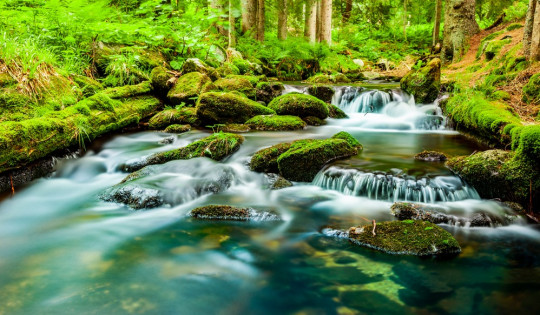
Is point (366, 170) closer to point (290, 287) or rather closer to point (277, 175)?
point (277, 175)

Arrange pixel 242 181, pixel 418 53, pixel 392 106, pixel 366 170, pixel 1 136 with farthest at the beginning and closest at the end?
pixel 418 53, pixel 392 106, pixel 242 181, pixel 366 170, pixel 1 136

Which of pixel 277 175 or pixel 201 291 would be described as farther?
pixel 277 175

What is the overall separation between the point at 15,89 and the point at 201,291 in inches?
207

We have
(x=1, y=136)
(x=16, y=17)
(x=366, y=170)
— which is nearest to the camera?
(x=1, y=136)

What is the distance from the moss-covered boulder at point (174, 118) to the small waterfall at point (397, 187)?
4.56m

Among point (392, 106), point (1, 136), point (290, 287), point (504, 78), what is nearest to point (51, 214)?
point (1, 136)

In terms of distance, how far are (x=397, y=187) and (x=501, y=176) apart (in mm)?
1272

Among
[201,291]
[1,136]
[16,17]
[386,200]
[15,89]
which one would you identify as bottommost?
[201,291]

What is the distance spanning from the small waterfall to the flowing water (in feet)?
0.05

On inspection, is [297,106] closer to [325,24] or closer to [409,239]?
[409,239]

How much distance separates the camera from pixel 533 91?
7055 millimetres

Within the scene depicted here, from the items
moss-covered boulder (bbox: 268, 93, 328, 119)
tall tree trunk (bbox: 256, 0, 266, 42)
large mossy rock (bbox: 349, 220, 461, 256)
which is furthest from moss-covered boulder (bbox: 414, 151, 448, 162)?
tall tree trunk (bbox: 256, 0, 266, 42)

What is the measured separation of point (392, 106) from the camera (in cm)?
1052

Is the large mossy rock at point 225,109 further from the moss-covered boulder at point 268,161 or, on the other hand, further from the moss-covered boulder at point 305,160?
the moss-covered boulder at point 305,160
